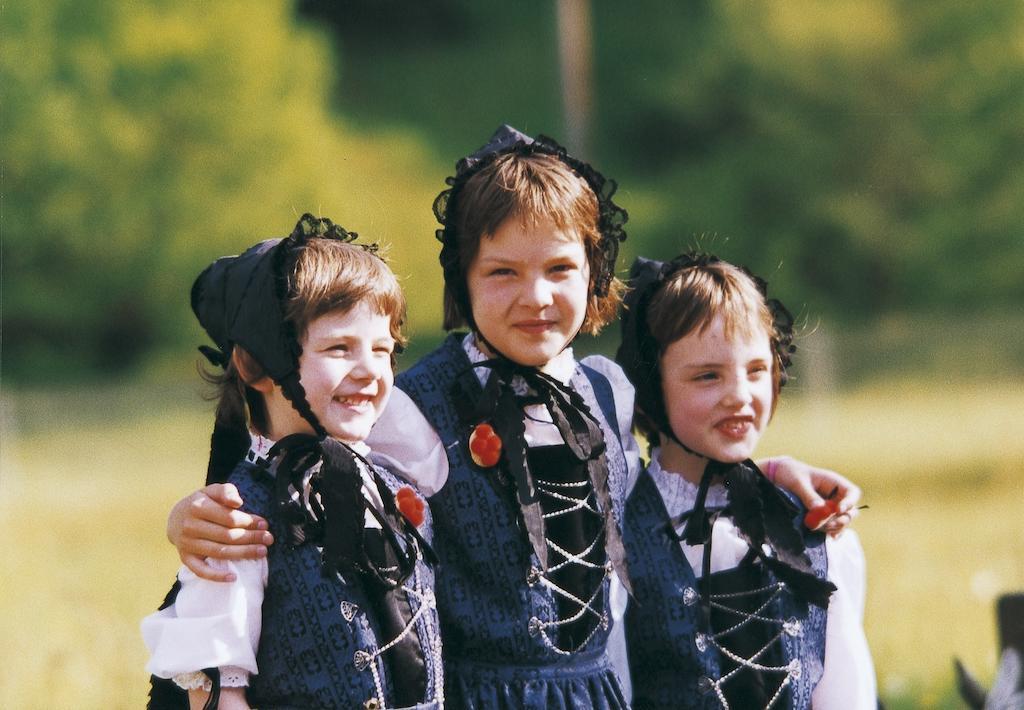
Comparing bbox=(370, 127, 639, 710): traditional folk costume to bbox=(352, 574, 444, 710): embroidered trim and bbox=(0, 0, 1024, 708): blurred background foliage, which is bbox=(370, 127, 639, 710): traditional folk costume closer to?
bbox=(352, 574, 444, 710): embroidered trim

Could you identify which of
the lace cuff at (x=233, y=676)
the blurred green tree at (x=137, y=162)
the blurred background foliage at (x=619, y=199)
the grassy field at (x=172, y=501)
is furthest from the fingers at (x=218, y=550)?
the blurred green tree at (x=137, y=162)

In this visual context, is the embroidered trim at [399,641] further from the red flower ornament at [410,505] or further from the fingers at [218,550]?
the fingers at [218,550]

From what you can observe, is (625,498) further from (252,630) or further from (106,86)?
(106,86)

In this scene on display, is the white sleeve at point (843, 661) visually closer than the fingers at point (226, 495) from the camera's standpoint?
No

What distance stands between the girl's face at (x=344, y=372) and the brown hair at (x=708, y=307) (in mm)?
677

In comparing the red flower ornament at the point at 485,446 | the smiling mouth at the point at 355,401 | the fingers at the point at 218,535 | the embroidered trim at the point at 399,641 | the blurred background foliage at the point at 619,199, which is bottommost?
the embroidered trim at the point at 399,641

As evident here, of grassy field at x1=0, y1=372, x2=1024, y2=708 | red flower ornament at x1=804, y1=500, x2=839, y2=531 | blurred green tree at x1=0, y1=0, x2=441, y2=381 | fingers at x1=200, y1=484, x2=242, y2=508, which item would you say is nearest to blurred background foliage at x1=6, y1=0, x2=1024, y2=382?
blurred green tree at x1=0, y1=0, x2=441, y2=381

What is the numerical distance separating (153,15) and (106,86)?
93cm

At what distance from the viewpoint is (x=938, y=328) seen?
50.0 ft

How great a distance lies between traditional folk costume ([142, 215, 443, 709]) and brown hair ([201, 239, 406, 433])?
0.03m

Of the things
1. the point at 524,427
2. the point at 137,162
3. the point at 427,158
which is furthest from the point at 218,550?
the point at 427,158

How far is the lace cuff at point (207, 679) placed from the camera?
101 inches

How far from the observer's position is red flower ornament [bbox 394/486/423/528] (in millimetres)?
2760

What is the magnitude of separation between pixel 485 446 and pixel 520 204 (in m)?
0.47
